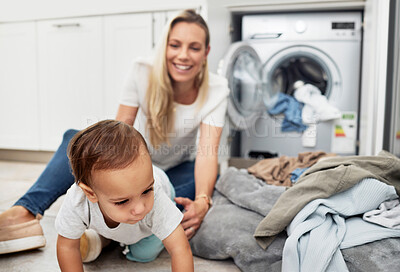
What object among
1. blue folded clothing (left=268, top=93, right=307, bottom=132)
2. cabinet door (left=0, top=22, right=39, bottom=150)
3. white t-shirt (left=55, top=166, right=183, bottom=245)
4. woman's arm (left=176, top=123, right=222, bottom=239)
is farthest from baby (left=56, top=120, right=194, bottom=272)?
cabinet door (left=0, top=22, right=39, bottom=150)

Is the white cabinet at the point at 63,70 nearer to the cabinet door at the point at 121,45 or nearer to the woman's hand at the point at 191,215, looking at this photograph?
the cabinet door at the point at 121,45

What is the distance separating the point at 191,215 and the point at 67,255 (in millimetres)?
355

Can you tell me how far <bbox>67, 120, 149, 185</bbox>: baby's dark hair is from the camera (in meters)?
0.67

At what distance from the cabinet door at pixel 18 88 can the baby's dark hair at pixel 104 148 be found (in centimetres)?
191

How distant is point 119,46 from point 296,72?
40.4 inches

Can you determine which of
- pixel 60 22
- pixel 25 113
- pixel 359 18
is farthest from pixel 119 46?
pixel 359 18

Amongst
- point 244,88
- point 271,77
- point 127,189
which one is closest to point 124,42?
point 244,88

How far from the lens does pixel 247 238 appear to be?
3.09ft

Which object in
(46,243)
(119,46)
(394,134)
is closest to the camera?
(46,243)

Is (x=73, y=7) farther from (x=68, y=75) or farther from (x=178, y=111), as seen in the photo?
(x=178, y=111)

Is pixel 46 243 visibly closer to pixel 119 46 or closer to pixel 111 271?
pixel 111 271

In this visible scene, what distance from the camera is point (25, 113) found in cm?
245

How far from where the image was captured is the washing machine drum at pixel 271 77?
198cm

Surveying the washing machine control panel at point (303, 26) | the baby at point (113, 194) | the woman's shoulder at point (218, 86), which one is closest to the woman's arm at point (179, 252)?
the baby at point (113, 194)
